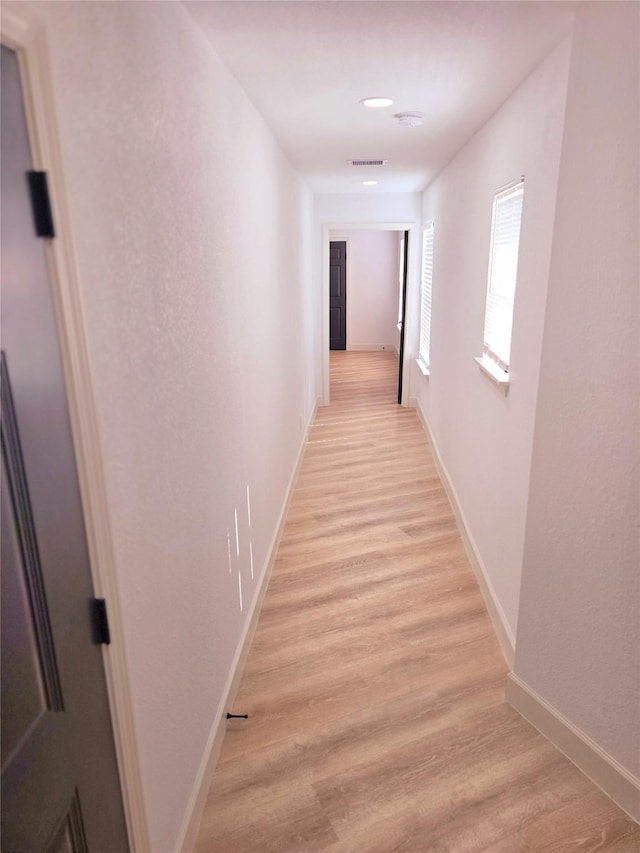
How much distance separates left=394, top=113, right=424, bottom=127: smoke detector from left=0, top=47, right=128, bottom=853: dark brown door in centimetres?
242

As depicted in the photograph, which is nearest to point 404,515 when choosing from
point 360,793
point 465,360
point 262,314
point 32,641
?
point 465,360

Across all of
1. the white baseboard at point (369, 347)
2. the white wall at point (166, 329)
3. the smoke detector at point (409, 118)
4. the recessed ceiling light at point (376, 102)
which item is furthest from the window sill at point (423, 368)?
the white baseboard at point (369, 347)

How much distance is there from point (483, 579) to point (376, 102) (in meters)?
2.43

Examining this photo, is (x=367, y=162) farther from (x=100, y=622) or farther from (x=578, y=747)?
(x=100, y=622)

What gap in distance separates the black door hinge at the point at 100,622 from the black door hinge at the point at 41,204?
27.9 inches

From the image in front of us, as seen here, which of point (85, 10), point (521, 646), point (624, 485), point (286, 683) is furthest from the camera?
point (286, 683)

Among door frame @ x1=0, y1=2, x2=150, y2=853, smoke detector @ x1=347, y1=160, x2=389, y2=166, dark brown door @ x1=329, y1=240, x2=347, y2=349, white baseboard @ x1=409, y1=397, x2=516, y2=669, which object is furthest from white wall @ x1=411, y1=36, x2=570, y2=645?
dark brown door @ x1=329, y1=240, x2=347, y2=349

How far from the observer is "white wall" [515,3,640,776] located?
5.42ft

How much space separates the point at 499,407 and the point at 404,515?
1.52m

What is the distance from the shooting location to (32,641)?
96 cm

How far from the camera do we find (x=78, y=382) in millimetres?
1063

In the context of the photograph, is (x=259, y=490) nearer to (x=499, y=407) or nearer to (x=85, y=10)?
(x=499, y=407)

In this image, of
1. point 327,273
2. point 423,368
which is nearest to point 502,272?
point 423,368

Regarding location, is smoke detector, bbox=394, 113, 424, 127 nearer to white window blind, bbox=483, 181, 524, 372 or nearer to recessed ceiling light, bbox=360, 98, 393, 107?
recessed ceiling light, bbox=360, 98, 393, 107
